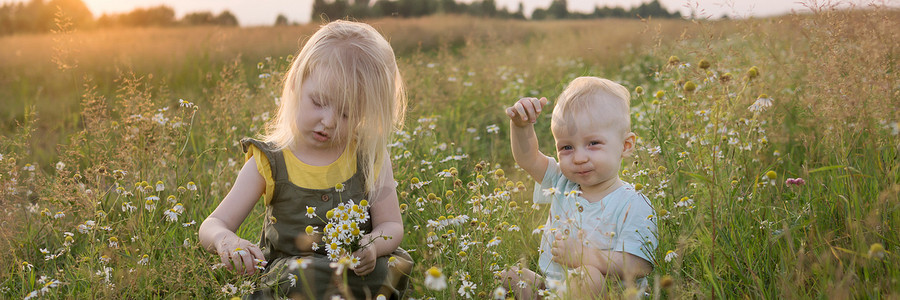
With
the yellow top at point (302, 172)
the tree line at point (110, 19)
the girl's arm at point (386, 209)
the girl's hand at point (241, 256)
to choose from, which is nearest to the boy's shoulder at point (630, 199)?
the girl's arm at point (386, 209)

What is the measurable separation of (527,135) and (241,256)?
1248 mm

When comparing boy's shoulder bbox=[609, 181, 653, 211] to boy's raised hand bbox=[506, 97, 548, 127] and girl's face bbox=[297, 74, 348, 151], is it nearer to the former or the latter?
boy's raised hand bbox=[506, 97, 548, 127]

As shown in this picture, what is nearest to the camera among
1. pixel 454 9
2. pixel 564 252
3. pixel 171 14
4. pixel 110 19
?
pixel 564 252

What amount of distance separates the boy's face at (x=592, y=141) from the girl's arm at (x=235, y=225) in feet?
4.08

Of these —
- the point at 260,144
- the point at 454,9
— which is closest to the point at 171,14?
the point at 454,9

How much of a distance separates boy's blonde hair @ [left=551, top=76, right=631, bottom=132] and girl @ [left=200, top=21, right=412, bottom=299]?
0.71 m

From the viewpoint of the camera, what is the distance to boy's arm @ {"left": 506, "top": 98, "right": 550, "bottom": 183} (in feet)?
8.62

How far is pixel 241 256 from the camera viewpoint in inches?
87.7

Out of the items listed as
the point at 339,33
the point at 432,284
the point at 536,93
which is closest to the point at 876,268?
the point at 432,284

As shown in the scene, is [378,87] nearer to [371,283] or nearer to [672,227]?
[371,283]

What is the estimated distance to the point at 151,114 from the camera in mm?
3539

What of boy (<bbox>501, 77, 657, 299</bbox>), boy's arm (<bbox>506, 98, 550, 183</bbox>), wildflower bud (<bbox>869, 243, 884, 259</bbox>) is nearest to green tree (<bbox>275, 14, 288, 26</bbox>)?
boy's arm (<bbox>506, 98, 550, 183</bbox>)

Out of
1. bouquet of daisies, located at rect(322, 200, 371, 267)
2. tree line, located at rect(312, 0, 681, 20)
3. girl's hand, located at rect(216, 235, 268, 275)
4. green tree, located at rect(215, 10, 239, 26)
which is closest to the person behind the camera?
bouquet of daisies, located at rect(322, 200, 371, 267)

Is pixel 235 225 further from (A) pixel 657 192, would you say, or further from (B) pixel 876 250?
(B) pixel 876 250
